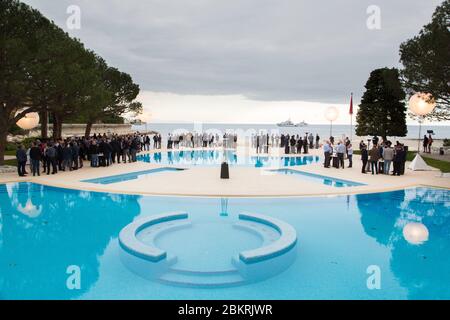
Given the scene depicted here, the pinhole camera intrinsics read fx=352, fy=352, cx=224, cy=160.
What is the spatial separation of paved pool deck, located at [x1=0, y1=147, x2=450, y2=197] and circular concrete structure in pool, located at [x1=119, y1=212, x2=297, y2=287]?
3485mm

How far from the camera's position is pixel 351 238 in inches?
344

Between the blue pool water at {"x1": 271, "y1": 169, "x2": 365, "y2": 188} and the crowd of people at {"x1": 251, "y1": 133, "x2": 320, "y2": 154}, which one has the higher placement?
the crowd of people at {"x1": 251, "y1": 133, "x2": 320, "y2": 154}

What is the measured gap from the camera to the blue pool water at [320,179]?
51.8ft

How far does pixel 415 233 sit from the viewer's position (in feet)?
30.4

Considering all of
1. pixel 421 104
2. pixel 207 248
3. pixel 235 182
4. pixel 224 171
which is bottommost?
pixel 207 248

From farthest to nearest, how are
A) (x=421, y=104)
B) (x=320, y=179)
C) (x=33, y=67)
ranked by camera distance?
(x=421, y=104)
(x=320, y=179)
(x=33, y=67)

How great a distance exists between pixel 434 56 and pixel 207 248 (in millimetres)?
18666

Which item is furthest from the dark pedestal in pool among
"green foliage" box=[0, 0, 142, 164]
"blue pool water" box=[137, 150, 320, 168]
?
"green foliage" box=[0, 0, 142, 164]

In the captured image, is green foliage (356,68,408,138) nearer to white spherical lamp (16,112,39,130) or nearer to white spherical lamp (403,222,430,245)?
white spherical lamp (403,222,430,245)

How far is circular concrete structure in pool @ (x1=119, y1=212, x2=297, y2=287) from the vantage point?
6.40 metres

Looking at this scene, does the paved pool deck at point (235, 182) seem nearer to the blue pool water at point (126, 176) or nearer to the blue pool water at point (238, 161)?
the blue pool water at point (126, 176)

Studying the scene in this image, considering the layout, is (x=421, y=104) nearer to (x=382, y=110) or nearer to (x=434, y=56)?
(x=434, y=56)

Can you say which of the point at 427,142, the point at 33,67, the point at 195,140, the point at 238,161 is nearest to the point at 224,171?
the point at 238,161

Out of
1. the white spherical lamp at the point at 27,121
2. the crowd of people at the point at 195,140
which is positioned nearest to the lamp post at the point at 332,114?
the crowd of people at the point at 195,140
